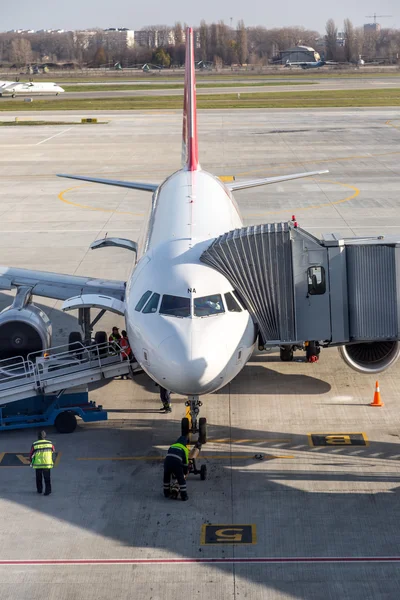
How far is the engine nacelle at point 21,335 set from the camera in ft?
76.3

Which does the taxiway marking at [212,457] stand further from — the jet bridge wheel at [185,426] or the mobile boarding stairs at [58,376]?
the mobile boarding stairs at [58,376]

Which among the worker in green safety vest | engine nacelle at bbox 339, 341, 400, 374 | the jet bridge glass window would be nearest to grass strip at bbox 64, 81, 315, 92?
engine nacelle at bbox 339, 341, 400, 374

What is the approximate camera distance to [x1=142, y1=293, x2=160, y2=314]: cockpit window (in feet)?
58.3

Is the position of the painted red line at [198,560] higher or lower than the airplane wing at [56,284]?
lower

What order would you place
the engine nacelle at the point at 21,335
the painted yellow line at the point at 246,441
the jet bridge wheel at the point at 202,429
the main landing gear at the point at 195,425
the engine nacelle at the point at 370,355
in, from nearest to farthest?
the main landing gear at the point at 195,425 → the jet bridge wheel at the point at 202,429 → the painted yellow line at the point at 246,441 → the engine nacelle at the point at 370,355 → the engine nacelle at the point at 21,335

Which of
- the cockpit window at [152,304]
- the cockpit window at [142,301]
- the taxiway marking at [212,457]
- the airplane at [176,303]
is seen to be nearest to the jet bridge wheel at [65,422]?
the taxiway marking at [212,457]

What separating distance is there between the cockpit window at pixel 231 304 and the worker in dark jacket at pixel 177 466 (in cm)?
299

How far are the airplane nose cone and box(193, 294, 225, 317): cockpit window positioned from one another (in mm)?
882

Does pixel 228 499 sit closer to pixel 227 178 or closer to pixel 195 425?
pixel 195 425

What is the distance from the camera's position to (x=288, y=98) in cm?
11656

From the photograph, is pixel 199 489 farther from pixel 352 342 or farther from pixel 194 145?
pixel 194 145

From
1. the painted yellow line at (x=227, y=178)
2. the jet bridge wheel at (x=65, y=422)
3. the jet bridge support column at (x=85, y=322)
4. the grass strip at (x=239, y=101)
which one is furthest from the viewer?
the grass strip at (x=239, y=101)

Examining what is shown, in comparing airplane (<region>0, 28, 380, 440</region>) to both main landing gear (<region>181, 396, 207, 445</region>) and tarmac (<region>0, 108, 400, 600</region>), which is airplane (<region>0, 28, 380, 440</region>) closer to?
main landing gear (<region>181, 396, 207, 445</region>)

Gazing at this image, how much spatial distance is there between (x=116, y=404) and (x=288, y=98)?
100573 mm
